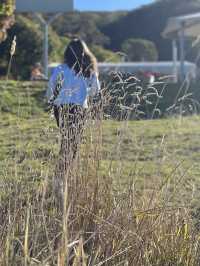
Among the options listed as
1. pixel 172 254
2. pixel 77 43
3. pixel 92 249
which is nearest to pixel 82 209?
pixel 92 249

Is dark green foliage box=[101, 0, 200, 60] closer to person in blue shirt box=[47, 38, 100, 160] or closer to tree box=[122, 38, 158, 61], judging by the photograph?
tree box=[122, 38, 158, 61]

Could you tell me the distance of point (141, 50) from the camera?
165ft

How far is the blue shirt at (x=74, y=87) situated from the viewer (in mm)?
4824

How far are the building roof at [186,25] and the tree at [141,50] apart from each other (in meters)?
22.2

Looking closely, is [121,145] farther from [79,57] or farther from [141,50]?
[141,50]

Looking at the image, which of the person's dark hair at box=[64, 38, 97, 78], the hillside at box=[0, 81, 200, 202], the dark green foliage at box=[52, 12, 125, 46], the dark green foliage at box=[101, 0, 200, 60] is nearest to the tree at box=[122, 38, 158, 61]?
the dark green foliage at box=[101, 0, 200, 60]

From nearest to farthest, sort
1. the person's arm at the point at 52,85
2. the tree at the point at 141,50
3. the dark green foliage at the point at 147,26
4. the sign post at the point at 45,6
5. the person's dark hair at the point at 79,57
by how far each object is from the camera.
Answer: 1. the person's arm at the point at 52,85
2. the person's dark hair at the point at 79,57
3. the sign post at the point at 45,6
4. the tree at the point at 141,50
5. the dark green foliage at the point at 147,26

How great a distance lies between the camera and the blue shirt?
4824 mm

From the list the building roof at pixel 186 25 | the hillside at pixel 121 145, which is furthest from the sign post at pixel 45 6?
the hillside at pixel 121 145

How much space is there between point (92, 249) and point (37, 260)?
577 millimetres

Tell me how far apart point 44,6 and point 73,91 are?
20236 millimetres

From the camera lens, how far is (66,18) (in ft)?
156

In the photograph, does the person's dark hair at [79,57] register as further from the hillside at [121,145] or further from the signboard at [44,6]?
the signboard at [44,6]

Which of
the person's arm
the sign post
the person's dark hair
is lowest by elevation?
the person's arm
